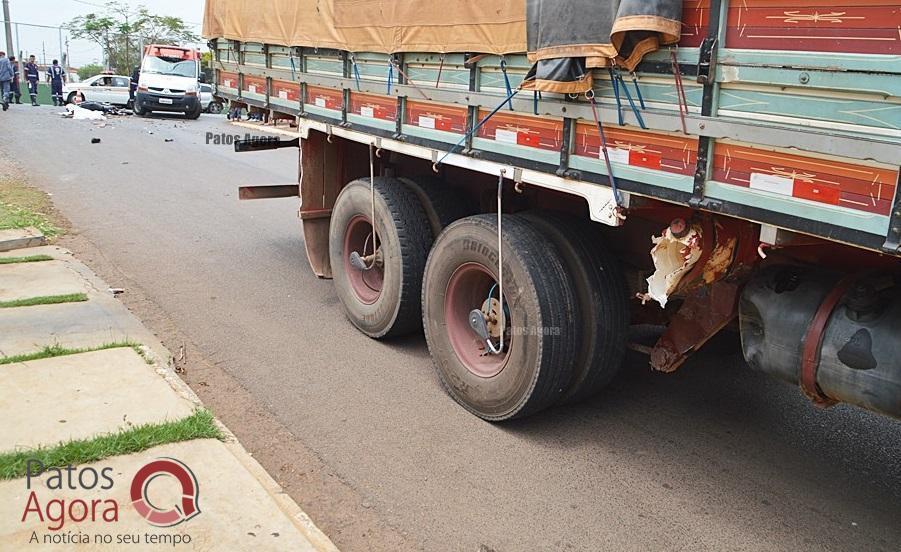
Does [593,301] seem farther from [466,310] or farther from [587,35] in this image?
[587,35]

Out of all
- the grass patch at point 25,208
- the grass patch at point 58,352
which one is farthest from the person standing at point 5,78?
the grass patch at point 58,352

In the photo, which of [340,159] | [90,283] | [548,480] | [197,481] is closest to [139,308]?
[90,283]

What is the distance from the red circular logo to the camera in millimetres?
3285

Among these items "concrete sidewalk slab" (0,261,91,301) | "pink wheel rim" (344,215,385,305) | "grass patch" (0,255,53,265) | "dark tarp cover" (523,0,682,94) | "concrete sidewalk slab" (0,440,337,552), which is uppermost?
"dark tarp cover" (523,0,682,94)

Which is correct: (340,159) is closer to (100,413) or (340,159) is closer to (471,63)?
(471,63)

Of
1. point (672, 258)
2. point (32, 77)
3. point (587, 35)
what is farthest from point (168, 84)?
point (672, 258)

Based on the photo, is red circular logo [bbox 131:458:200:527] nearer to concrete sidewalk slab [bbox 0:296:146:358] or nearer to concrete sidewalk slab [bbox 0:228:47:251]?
concrete sidewalk slab [bbox 0:296:146:358]

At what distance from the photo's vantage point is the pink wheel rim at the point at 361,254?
623 cm

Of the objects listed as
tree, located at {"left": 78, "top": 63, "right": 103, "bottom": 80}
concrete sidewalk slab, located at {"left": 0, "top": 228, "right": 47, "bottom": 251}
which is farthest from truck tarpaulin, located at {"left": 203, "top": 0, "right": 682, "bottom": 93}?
tree, located at {"left": 78, "top": 63, "right": 103, "bottom": 80}

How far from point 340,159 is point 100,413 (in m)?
3.38

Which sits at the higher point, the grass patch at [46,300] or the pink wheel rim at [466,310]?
the pink wheel rim at [466,310]

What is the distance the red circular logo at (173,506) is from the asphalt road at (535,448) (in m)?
0.52

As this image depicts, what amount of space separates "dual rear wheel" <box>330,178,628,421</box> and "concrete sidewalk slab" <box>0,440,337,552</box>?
141 cm

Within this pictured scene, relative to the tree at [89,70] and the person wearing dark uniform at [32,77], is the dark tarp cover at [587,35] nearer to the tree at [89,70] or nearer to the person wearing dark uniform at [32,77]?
the person wearing dark uniform at [32,77]
